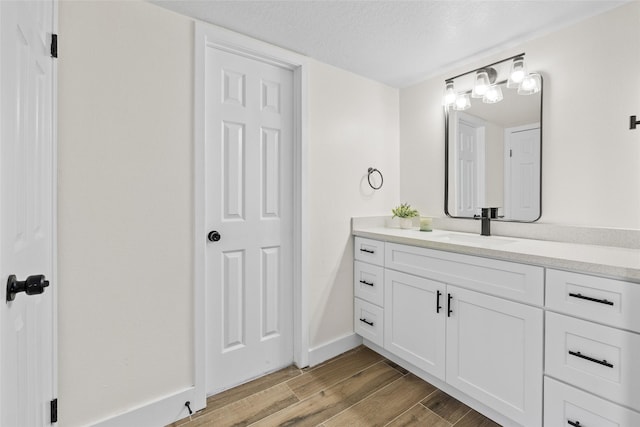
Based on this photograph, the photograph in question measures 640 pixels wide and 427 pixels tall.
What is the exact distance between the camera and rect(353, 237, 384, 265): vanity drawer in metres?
2.20

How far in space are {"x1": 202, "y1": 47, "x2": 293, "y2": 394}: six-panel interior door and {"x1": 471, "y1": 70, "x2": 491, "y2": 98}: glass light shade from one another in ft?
4.18

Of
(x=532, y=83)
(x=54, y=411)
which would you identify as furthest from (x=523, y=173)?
(x=54, y=411)

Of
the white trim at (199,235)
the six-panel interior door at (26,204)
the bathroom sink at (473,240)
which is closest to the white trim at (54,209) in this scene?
the six-panel interior door at (26,204)

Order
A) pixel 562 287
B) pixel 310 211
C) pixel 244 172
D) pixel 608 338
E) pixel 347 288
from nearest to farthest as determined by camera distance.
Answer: pixel 608 338 → pixel 562 287 → pixel 244 172 → pixel 310 211 → pixel 347 288

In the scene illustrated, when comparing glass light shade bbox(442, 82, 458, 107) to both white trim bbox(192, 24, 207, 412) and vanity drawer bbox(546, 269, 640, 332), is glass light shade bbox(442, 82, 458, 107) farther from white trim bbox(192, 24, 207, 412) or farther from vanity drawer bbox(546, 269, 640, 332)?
white trim bbox(192, 24, 207, 412)

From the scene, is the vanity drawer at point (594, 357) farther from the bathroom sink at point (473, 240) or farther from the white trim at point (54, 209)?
the white trim at point (54, 209)

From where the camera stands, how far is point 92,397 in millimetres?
1445

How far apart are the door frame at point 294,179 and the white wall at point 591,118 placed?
1.40 metres

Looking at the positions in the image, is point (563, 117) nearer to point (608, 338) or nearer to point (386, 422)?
point (608, 338)

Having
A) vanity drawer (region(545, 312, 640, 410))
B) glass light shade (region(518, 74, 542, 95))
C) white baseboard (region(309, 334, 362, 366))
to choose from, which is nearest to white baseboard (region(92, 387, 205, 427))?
white baseboard (region(309, 334, 362, 366))

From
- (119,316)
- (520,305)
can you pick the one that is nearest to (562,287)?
(520,305)

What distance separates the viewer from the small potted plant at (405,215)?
250cm

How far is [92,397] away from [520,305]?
2033 mm

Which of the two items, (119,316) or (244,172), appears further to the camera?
(244,172)
